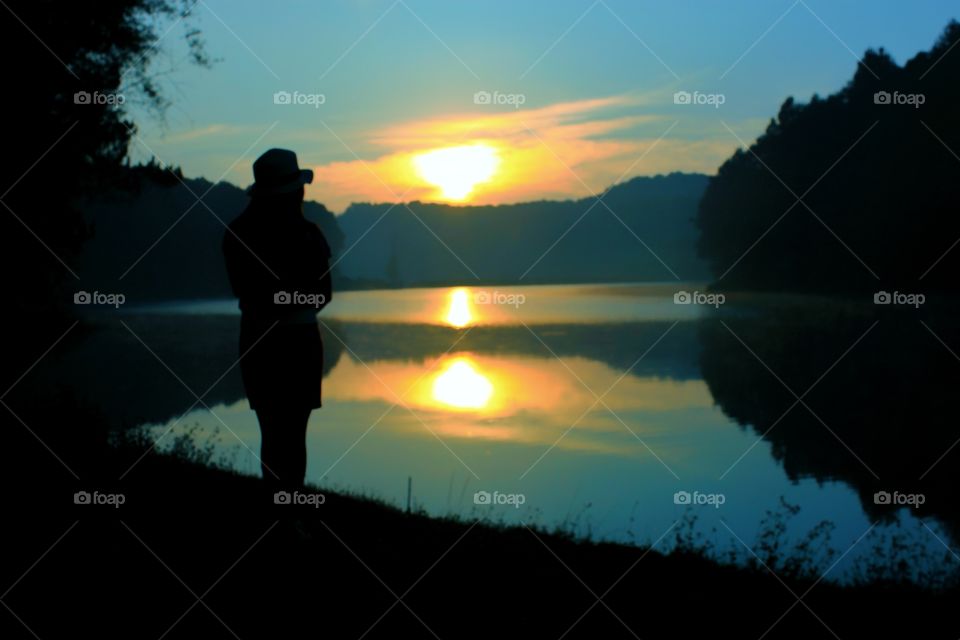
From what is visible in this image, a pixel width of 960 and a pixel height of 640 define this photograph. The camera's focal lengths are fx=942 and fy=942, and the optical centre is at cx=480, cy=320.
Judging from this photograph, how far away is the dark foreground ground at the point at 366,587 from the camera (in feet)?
19.9

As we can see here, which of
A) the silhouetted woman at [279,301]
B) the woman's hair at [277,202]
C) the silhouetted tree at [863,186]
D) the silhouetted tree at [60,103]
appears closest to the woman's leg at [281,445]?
the silhouetted woman at [279,301]

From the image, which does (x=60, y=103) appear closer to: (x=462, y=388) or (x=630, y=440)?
(x=630, y=440)

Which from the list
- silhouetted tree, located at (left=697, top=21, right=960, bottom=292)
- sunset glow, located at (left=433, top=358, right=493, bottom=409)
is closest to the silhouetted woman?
sunset glow, located at (left=433, top=358, right=493, bottom=409)

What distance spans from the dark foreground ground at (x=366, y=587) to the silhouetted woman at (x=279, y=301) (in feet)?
2.00

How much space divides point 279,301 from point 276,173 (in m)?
0.98

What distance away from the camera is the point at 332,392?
95.6 ft

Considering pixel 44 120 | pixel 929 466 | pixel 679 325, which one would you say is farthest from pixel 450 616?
pixel 679 325

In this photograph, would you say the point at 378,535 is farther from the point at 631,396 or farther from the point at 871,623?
the point at 631,396

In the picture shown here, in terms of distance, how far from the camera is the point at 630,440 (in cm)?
2012

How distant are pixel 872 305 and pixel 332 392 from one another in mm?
48656

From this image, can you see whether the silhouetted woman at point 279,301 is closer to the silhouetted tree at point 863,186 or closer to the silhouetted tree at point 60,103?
the silhouetted tree at point 60,103

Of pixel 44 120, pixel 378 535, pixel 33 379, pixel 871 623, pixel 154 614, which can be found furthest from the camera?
pixel 33 379

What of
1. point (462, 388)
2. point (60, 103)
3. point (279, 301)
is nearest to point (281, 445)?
point (279, 301)

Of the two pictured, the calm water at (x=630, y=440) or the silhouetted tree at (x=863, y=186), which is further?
the silhouetted tree at (x=863, y=186)
